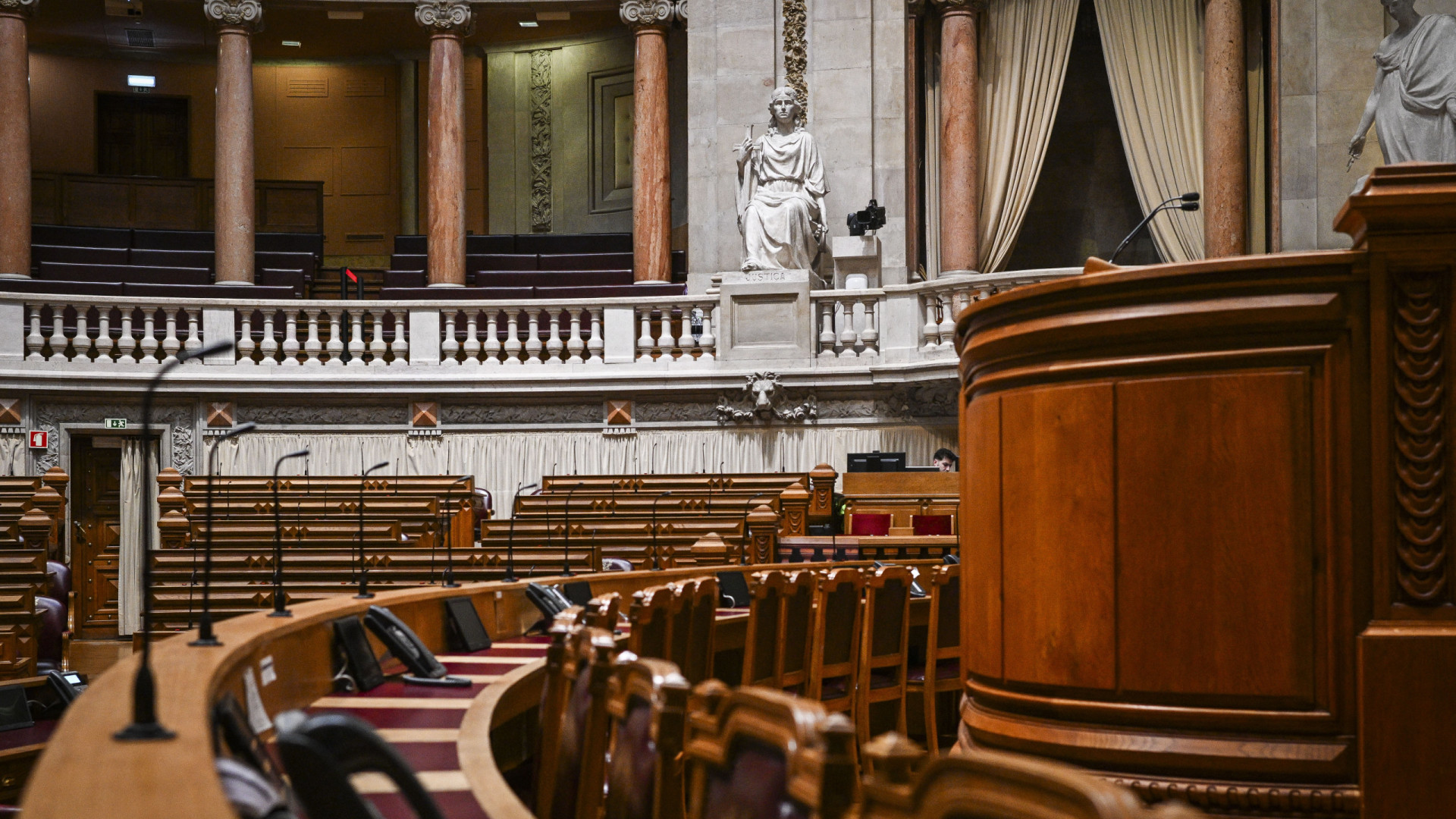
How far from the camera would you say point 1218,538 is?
2.90m

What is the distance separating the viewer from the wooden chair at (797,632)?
496 cm

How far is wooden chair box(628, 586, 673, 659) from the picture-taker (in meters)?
3.57

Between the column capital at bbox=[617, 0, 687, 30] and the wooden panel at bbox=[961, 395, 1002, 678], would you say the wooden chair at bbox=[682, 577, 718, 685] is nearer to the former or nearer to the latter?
the wooden panel at bbox=[961, 395, 1002, 678]

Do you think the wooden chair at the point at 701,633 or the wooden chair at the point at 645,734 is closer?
the wooden chair at the point at 645,734

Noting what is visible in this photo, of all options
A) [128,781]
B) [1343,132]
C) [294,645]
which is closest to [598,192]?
[1343,132]

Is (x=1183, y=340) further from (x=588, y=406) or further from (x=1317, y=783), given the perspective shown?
(x=588, y=406)

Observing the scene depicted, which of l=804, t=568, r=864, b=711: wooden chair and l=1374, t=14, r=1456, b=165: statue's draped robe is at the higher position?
l=1374, t=14, r=1456, b=165: statue's draped robe

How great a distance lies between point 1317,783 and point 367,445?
10.5 metres

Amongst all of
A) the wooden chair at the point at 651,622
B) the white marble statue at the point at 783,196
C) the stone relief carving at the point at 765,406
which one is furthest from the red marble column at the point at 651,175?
the wooden chair at the point at 651,622

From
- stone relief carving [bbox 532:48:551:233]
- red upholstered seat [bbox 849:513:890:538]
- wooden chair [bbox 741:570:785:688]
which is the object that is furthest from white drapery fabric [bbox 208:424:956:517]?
wooden chair [bbox 741:570:785:688]

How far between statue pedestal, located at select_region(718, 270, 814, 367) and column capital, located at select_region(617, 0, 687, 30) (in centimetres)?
340

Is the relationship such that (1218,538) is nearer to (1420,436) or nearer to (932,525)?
(1420,436)

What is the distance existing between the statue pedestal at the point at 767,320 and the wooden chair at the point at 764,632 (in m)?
6.95

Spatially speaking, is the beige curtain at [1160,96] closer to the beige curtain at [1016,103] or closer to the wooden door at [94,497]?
the beige curtain at [1016,103]
